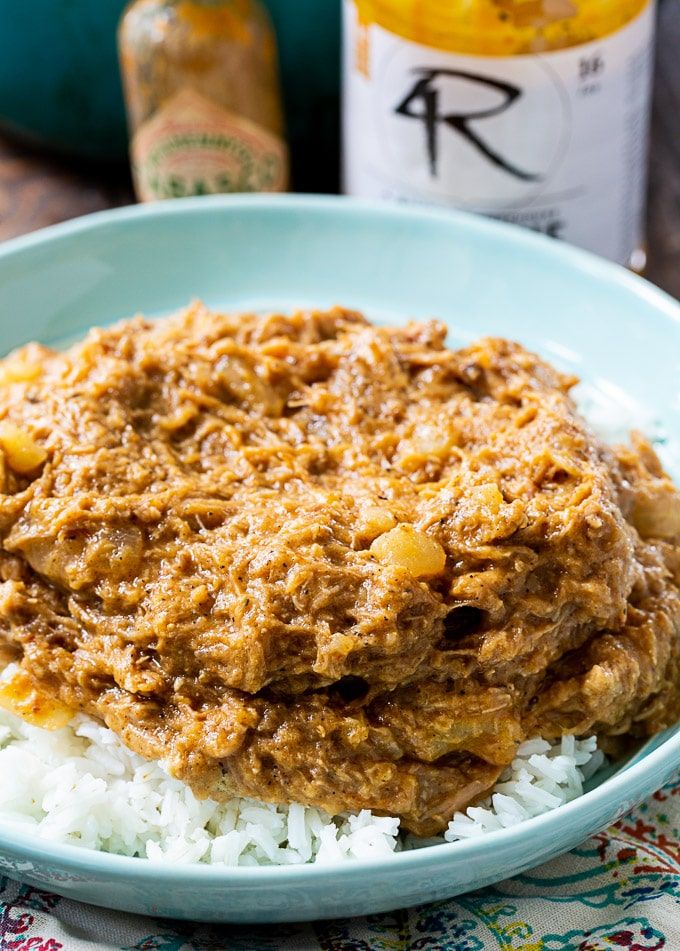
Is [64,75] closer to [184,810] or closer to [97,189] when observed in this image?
[97,189]

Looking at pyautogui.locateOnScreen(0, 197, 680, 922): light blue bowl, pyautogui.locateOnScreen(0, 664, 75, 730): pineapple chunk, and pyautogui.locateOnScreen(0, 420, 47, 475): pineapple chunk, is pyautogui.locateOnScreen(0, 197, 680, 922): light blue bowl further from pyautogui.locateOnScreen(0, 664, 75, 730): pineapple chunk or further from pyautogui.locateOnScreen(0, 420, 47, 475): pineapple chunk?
pyautogui.locateOnScreen(0, 664, 75, 730): pineapple chunk

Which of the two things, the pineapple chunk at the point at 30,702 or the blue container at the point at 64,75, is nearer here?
the pineapple chunk at the point at 30,702

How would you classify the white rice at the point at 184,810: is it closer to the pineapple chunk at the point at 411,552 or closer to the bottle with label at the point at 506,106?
the pineapple chunk at the point at 411,552

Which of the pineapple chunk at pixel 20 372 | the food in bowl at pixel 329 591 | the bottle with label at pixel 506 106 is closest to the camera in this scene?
the food in bowl at pixel 329 591

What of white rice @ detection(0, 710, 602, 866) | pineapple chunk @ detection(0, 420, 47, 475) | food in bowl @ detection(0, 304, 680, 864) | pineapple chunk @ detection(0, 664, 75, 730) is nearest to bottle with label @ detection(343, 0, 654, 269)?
food in bowl @ detection(0, 304, 680, 864)

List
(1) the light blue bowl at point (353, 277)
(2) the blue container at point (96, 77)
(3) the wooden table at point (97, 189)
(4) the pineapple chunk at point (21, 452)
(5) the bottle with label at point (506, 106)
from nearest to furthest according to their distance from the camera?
(4) the pineapple chunk at point (21, 452) < (1) the light blue bowl at point (353, 277) < (5) the bottle with label at point (506, 106) < (2) the blue container at point (96, 77) < (3) the wooden table at point (97, 189)

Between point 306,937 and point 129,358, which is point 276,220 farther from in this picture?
point 306,937

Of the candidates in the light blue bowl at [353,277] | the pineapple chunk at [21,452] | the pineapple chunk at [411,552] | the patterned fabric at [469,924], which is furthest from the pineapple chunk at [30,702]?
the light blue bowl at [353,277]
